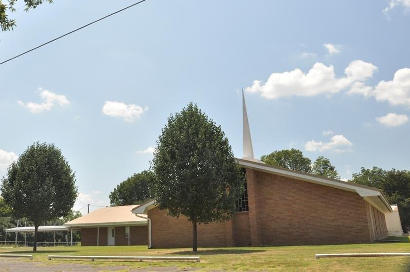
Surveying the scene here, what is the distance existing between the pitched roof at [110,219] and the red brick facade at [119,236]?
1.06 meters

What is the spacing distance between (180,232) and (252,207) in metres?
6.09

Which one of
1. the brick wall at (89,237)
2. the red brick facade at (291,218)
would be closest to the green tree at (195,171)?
the red brick facade at (291,218)

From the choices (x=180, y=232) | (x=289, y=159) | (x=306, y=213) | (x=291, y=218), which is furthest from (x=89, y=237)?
(x=289, y=159)

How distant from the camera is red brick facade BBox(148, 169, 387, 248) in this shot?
75.4 ft

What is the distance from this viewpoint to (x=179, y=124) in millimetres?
21906

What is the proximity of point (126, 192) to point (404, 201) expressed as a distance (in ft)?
150

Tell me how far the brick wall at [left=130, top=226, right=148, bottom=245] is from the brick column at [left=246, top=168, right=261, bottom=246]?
16.2m

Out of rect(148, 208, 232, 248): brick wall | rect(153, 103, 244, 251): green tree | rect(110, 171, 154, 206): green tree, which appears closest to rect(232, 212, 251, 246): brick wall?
rect(148, 208, 232, 248): brick wall

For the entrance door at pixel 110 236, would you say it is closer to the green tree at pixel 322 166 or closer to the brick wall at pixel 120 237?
the brick wall at pixel 120 237

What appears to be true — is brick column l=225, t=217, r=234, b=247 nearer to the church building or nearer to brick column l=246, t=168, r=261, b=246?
the church building

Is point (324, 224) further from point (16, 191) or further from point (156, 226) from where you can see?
point (16, 191)

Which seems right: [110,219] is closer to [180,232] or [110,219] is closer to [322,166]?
[180,232]

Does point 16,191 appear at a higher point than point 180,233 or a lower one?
higher

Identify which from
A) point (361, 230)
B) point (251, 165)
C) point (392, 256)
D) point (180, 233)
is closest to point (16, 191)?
point (180, 233)
